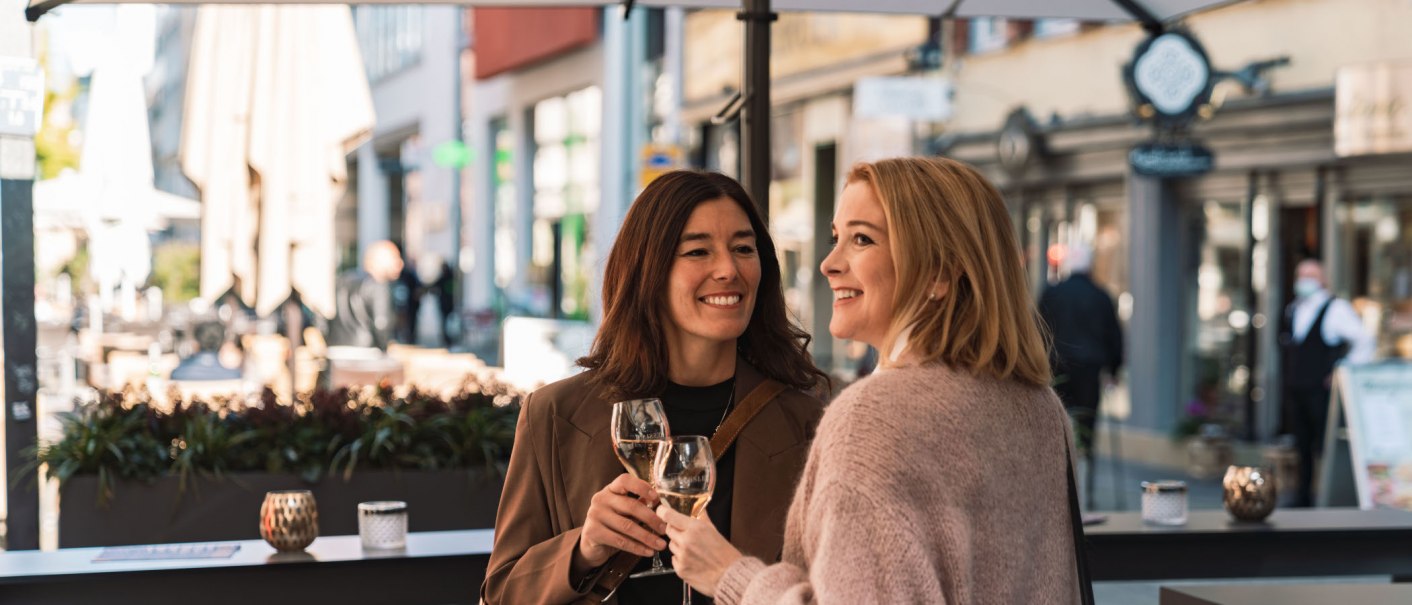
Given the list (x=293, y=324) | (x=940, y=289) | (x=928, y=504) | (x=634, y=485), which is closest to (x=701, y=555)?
(x=634, y=485)

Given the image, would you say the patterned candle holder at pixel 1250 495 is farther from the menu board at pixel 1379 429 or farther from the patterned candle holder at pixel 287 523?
the menu board at pixel 1379 429

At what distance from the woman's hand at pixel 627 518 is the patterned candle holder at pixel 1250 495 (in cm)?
269

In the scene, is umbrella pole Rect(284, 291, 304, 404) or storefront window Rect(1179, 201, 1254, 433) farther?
storefront window Rect(1179, 201, 1254, 433)

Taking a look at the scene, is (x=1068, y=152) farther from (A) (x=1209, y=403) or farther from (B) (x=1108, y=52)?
(A) (x=1209, y=403)

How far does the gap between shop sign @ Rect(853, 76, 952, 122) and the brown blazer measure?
8.36 metres

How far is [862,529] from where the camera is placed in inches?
80.5

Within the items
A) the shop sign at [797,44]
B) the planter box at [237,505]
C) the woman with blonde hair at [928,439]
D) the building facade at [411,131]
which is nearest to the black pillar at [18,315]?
the planter box at [237,505]

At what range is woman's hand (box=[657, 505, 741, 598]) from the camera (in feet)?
7.55

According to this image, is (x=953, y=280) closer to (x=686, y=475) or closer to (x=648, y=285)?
(x=686, y=475)

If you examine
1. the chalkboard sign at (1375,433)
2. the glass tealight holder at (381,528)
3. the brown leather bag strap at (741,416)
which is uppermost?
the brown leather bag strap at (741,416)

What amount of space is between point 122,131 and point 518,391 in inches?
223

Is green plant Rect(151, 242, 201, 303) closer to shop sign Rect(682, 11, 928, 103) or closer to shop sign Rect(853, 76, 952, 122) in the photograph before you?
shop sign Rect(682, 11, 928, 103)

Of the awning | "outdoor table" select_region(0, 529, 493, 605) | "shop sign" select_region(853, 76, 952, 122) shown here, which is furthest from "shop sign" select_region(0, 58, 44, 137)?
"shop sign" select_region(853, 76, 952, 122)

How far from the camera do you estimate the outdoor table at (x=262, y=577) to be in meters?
3.90
